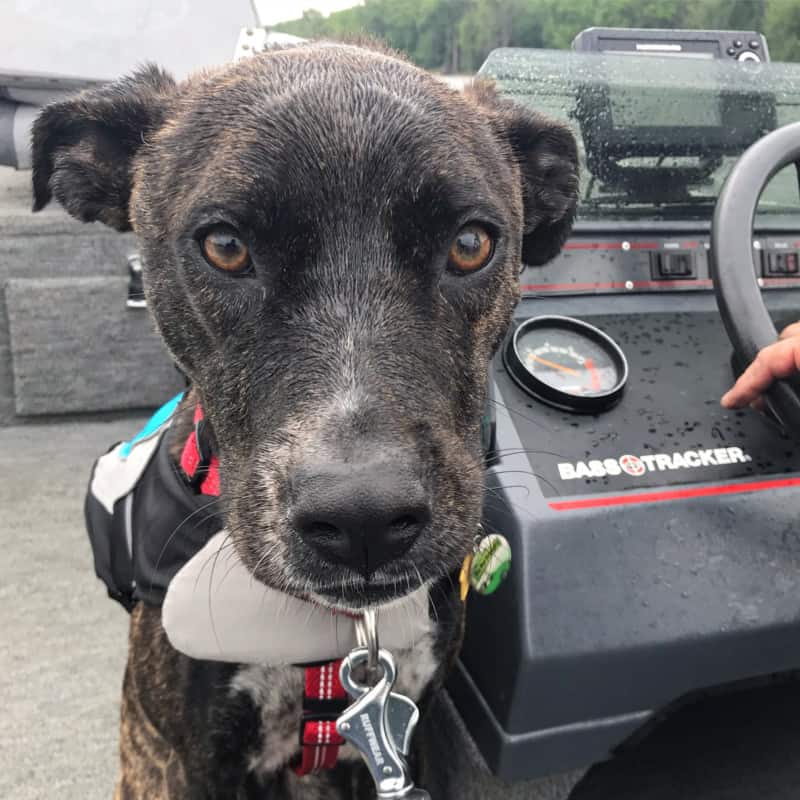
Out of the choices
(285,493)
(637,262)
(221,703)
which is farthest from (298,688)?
(637,262)

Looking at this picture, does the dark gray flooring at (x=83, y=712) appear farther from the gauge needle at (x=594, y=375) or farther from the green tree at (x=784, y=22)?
the green tree at (x=784, y=22)

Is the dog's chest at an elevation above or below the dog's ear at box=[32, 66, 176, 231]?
below

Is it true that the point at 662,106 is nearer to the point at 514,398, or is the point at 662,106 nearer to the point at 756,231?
the point at 756,231

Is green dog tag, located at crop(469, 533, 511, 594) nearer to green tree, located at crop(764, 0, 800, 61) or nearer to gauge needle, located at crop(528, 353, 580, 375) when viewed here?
gauge needle, located at crop(528, 353, 580, 375)

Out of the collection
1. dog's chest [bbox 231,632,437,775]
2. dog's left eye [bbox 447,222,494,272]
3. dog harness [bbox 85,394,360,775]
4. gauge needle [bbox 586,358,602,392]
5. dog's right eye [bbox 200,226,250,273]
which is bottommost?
dog's chest [bbox 231,632,437,775]

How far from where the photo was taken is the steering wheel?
1293 millimetres

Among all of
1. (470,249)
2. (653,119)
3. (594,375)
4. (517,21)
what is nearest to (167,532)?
(470,249)

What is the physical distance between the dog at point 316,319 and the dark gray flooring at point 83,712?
0.53 m

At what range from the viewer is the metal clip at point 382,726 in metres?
1.09

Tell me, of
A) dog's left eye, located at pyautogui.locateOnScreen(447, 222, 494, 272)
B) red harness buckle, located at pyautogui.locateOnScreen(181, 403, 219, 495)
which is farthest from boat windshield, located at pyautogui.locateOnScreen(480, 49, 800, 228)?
red harness buckle, located at pyautogui.locateOnScreen(181, 403, 219, 495)

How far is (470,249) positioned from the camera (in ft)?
3.87

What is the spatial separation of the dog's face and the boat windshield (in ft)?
1.80

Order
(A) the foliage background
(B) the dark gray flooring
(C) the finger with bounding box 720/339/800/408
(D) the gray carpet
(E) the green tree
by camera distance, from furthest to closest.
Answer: (E) the green tree, (A) the foliage background, (D) the gray carpet, (B) the dark gray flooring, (C) the finger with bounding box 720/339/800/408

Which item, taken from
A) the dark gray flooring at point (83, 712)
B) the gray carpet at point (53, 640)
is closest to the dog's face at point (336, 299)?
the dark gray flooring at point (83, 712)
